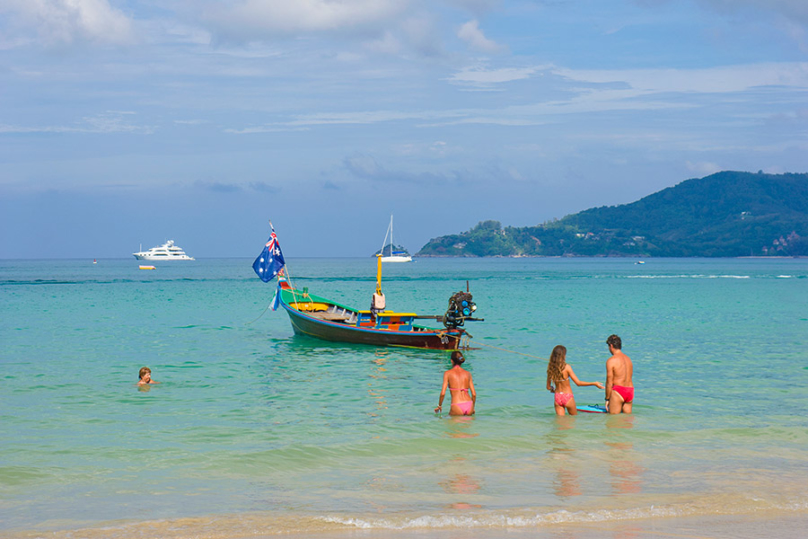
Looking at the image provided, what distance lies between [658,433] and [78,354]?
22632mm

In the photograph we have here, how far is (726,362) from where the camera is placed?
25.2 meters

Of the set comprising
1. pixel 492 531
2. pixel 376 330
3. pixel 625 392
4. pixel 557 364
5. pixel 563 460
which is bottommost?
pixel 563 460

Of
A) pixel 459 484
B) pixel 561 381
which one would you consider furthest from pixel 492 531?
pixel 561 381

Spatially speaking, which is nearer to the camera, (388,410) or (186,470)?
(186,470)

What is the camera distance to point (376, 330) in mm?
29312

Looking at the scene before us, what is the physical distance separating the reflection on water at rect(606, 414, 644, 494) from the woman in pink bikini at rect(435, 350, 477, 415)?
281 centimetres

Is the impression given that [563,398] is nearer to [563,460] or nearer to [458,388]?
[458,388]

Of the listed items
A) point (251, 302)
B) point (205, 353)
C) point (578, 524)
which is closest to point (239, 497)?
point (578, 524)

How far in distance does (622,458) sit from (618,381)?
9.88 feet

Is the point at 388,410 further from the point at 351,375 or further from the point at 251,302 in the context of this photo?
the point at 251,302

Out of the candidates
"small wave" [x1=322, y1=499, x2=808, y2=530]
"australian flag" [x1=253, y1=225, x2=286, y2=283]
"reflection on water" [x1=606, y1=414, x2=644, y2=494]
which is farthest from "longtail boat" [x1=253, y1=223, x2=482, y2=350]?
"small wave" [x1=322, y1=499, x2=808, y2=530]

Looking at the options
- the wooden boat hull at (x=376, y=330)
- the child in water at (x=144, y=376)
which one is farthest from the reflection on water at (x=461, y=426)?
the wooden boat hull at (x=376, y=330)

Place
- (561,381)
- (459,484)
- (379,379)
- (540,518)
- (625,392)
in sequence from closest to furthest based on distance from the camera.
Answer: (540,518)
(459,484)
(561,381)
(625,392)
(379,379)

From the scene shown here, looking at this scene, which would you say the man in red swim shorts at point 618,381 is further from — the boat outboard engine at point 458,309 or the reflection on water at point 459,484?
the boat outboard engine at point 458,309
